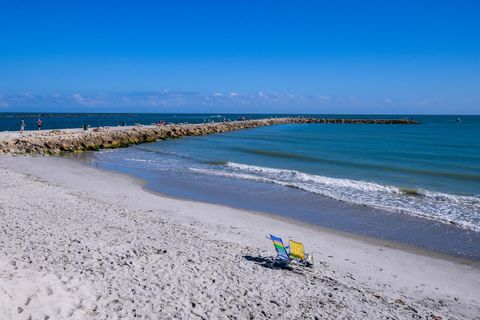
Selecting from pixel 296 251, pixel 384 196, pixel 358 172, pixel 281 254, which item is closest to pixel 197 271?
pixel 281 254

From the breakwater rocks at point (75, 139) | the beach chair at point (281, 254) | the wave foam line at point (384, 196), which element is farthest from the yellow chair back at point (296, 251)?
the breakwater rocks at point (75, 139)

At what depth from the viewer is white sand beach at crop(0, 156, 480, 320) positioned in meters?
6.29

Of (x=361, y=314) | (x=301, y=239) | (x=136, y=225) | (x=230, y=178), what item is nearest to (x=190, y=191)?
(x=230, y=178)

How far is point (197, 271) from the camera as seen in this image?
769 cm

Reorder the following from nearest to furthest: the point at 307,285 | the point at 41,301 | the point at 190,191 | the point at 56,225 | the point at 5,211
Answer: the point at 41,301 → the point at 307,285 → the point at 56,225 → the point at 5,211 → the point at 190,191

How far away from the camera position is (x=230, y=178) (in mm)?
20266

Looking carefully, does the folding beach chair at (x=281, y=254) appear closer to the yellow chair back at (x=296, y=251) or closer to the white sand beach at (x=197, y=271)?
the yellow chair back at (x=296, y=251)

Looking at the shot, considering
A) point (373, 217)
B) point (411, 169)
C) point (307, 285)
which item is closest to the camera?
point (307, 285)

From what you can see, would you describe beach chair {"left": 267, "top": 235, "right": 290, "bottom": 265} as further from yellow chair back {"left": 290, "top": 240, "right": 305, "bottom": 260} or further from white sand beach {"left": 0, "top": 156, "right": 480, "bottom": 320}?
white sand beach {"left": 0, "top": 156, "right": 480, "bottom": 320}

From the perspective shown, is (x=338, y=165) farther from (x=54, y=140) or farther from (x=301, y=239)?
(x=54, y=140)

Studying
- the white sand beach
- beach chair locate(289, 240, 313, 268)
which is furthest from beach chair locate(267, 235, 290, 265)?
the white sand beach

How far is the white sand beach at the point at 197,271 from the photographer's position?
20.6 feet

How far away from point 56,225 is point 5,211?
211 centimetres

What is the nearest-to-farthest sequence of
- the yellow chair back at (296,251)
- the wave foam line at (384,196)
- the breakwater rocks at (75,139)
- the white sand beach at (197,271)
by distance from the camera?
the white sand beach at (197,271), the yellow chair back at (296,251), the wave foam line at (384,196), the breakwater rocks at (75,139)
